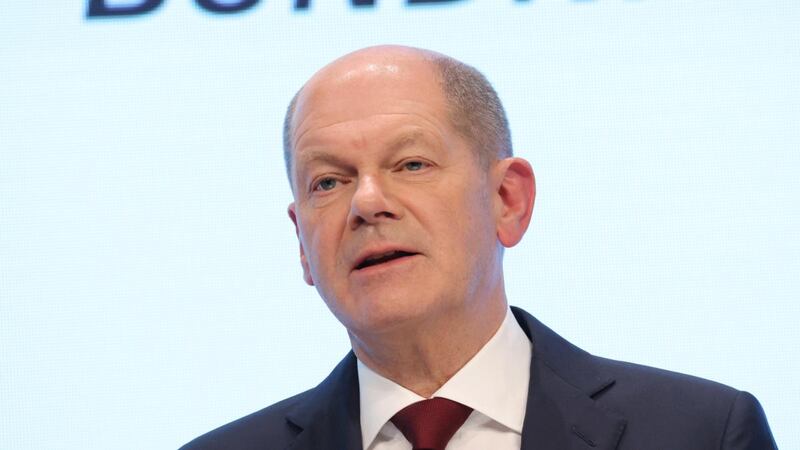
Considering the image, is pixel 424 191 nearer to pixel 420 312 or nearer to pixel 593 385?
pixel 420 312

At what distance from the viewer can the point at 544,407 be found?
2264 millimetres

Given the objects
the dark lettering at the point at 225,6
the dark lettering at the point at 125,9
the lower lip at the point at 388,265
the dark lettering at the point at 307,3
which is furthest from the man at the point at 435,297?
the dark lettering at the point at 125,9

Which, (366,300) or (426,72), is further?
(426,72)

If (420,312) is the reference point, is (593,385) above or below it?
below

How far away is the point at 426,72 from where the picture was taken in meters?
2.42

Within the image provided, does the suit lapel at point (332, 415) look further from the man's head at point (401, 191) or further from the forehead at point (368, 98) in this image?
the forehead at point (368, 98)

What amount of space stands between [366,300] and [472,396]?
295 mm

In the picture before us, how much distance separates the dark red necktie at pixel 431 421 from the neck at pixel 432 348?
8 cm

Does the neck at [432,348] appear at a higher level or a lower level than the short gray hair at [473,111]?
lower

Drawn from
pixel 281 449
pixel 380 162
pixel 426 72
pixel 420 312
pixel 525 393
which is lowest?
pixel 281 449

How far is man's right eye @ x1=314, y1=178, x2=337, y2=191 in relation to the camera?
7.69 feet

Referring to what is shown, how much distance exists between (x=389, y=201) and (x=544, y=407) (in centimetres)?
51

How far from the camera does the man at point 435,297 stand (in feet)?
7.27

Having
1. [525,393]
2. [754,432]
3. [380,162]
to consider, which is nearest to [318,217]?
[380,162]
